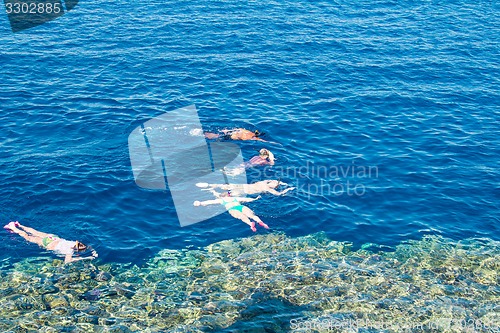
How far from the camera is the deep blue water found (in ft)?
92.1

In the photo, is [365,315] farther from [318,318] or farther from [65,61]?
[65,61]

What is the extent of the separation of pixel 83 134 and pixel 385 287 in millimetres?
20018

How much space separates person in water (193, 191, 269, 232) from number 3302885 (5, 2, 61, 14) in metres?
31.0

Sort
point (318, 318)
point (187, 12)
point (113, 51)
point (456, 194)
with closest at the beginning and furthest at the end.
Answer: point (318, 318)
point (456, 194)
point (113, 51)
point (187, 12)

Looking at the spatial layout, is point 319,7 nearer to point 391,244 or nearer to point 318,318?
point 391,244

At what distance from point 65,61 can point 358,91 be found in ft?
70.7

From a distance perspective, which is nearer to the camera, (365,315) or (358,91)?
(365,315)

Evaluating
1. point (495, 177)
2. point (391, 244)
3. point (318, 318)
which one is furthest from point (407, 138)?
point (318, 318)

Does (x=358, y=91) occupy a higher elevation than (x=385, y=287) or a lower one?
higher

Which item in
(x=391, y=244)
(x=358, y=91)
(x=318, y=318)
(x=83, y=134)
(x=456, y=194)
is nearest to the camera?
(x=318, y=318)

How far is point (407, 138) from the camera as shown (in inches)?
1387

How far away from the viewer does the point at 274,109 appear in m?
37.7

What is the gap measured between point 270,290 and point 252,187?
759cm

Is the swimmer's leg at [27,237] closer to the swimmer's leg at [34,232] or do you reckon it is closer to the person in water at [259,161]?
the swimmer's leg at [34,232]
